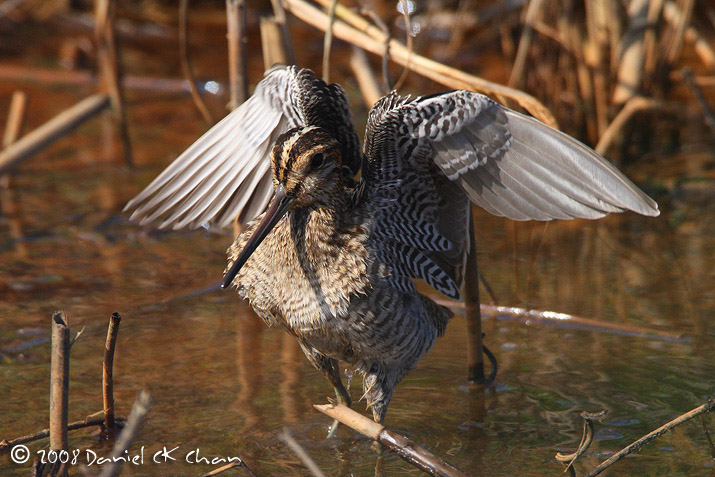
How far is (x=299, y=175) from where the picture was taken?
3.36m

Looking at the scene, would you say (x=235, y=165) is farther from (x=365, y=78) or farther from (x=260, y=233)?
(x=365, y=78)

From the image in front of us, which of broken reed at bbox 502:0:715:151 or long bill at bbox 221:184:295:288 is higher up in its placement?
broken reed at bbox 502:0:715:151

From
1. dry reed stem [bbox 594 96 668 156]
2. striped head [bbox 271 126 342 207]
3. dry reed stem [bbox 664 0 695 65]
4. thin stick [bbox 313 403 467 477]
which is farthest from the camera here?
dry reed stem [bbox 664 0 695 65]

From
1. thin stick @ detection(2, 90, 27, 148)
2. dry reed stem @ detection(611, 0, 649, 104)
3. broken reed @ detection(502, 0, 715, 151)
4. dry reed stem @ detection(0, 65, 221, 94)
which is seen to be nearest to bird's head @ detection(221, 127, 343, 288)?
broken reed @ detection(502, 0, 715, 151)

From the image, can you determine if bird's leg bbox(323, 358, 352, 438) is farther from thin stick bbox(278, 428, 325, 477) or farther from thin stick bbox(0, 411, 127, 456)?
thin stick bbox(278, 428, 325, 477)

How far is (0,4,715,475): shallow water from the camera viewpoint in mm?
3539

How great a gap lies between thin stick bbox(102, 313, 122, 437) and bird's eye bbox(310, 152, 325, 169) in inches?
35.9

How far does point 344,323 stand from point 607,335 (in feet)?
5.53

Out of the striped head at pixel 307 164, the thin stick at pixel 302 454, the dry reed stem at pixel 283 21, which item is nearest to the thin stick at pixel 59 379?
the thin stick at pixel 302 454

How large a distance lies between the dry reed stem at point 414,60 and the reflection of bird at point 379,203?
0.49m

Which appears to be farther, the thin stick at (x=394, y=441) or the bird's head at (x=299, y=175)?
the bird's head at (x=299, y=175)

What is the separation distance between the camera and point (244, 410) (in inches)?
149

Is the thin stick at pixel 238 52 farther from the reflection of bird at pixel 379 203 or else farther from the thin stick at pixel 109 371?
the thin stick at pixel 109 371

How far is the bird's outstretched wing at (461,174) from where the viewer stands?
3.12m
